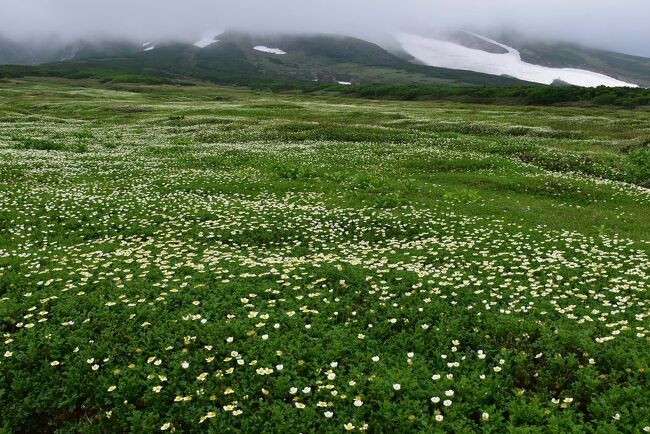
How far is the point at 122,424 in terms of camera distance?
7.85 m

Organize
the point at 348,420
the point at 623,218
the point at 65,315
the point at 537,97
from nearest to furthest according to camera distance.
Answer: the point at 348,420
the point at 65,315
the point at 623,218
the point at 537,97

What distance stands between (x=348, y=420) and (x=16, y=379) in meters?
6.01

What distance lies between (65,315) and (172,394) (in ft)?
12.6

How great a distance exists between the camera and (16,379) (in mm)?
8633

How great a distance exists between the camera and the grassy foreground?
8000 millimetres

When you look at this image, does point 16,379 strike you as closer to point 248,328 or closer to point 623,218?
point 248,328

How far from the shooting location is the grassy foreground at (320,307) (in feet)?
26.2

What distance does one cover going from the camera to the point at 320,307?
36.3 feet

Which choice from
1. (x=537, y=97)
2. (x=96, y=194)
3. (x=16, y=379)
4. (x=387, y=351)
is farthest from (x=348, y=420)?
(x=537, y=97)

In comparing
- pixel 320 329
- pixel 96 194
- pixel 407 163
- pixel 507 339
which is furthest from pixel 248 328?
pixel 407 163

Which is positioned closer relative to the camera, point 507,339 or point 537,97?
point 507,339

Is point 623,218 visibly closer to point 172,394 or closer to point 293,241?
point 293,241

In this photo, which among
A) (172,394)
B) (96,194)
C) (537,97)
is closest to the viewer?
(172,394)

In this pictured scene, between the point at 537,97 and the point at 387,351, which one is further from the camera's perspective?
the point at 537,97
